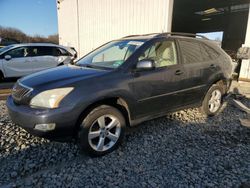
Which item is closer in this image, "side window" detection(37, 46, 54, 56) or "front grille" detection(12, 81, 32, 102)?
"front grille" detection(12, 81, 32, 102)

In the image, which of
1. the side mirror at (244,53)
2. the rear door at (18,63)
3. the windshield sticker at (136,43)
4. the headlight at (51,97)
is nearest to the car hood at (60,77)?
the headlight at (51,97)

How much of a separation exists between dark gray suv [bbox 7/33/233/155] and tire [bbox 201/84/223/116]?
62 millimetres

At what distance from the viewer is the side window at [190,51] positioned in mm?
4023

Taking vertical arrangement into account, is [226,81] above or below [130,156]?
above

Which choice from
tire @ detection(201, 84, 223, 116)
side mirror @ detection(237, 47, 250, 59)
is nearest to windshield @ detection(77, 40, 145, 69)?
tire @ detection(201, 84, 223, 116)

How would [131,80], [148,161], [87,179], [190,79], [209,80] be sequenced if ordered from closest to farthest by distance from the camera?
[87,179]
[148,161]
[131,80]
[190,79]
[209,80]

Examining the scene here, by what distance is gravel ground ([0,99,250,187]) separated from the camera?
8.59 feet

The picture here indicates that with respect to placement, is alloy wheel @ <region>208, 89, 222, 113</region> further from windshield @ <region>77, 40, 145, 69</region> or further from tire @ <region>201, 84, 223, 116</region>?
windshield @ <region>77, 40, 145, 69</region>

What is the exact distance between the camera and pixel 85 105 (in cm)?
285

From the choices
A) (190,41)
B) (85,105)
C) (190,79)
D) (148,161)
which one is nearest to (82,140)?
(85,105)

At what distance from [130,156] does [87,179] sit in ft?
2.47

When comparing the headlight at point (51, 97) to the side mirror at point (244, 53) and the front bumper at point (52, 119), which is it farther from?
the side mirror at point (244, 53)

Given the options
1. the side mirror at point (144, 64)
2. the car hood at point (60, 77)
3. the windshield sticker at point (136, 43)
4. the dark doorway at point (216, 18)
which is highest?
the dark doorway at point (216, 18)

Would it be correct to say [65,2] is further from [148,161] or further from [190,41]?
[148,161]
